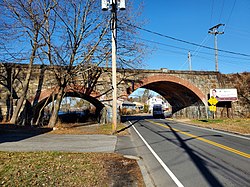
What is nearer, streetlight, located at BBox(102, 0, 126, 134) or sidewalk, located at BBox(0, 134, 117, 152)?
sidewalk, located at BBox(0, 134, 117, 152)

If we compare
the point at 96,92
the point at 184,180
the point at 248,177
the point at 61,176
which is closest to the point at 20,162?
the point at 61,176

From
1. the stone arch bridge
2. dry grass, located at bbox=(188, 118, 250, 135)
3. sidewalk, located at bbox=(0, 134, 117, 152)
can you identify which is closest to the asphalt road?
sidewalk, located at bbox=(0, 134, 117, 152)

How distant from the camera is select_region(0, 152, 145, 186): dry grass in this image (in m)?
4.61

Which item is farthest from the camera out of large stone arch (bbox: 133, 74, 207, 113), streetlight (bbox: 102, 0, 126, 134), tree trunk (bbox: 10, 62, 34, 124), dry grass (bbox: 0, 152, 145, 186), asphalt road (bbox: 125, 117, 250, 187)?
large stone arch (bbox: 133, 74, 207, 113)

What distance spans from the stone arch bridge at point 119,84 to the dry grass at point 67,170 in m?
12.4

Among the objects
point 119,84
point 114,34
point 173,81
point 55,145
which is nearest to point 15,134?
point 55,145

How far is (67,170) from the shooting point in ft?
17.7

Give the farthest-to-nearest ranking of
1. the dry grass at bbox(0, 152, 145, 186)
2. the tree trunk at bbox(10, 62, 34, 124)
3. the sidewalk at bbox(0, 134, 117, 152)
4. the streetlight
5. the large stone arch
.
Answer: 1. the large stone arch
2. the tree trunk at bbox(10, 62, 34, 124)
3. the streetlight
4. the sidewalk at bbox(0, 134, 117, 152)
5. the dry grass at bbox(0, 152, 145, 186)

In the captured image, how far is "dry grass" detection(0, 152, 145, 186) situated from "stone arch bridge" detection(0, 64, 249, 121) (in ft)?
40.7

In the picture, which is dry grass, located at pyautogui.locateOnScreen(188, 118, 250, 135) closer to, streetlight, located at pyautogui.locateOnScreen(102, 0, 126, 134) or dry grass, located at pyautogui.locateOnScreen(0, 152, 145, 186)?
streetlight, located at pyautogui.locateOnScreen(102, 0, 126, 134)

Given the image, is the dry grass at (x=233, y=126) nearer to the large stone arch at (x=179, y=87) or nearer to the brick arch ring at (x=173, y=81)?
the brick arch ring at (x=173, y=81)

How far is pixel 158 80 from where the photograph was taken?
→ 990 inches

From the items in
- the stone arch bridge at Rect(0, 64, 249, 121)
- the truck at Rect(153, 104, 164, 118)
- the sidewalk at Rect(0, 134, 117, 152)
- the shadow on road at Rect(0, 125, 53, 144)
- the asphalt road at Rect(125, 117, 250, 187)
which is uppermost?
the stone arch bridge at Rect(0, 64, 249, 121)

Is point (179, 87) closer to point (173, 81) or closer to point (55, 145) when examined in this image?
point (173, 81)
